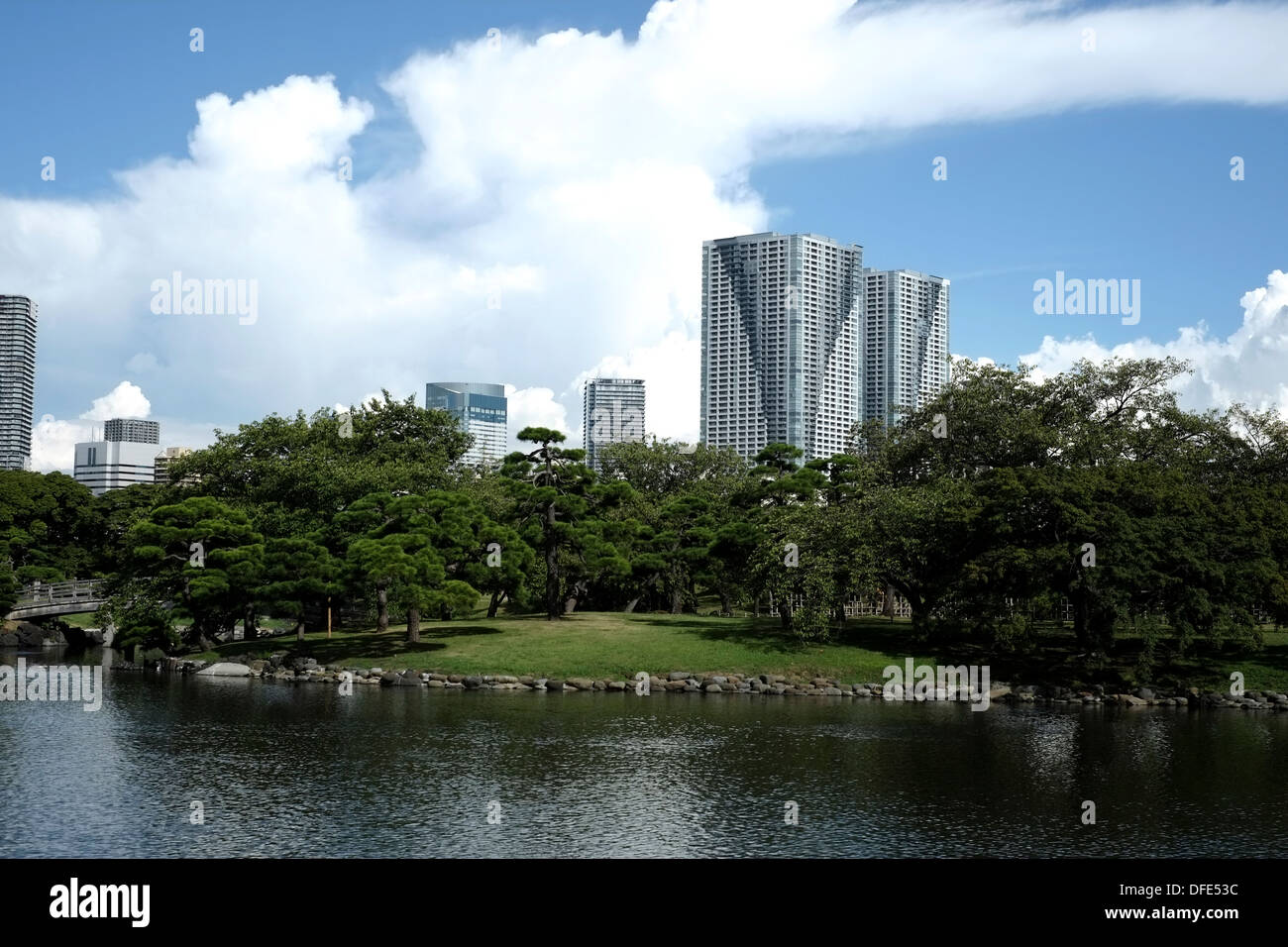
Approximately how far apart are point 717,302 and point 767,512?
11531 centimetres

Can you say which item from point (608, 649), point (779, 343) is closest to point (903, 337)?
point (779, 343)

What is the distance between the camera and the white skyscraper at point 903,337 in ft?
525

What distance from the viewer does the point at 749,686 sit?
1642 inches

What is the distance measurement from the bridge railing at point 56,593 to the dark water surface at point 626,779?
2589 centimetres

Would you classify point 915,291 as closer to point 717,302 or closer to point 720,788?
point 717,302

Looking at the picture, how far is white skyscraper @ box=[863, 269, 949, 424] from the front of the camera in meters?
160

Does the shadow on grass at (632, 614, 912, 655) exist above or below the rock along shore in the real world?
above

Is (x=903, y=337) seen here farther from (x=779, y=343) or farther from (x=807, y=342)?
(x=779, y=343)

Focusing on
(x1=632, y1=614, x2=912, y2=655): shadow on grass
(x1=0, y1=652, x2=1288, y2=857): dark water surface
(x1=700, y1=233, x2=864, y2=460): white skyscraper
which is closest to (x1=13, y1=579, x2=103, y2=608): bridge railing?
(x1=0, y1=652, x2=1288, y2=857): dark water surface

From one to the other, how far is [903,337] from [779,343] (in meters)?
18.3

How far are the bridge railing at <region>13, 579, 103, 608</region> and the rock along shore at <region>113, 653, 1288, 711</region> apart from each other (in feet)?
71.2

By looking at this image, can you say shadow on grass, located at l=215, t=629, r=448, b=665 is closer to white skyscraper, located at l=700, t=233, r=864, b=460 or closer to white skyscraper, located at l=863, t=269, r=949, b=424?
white skyscraper, located at l=700, t=233, r=864, b=460

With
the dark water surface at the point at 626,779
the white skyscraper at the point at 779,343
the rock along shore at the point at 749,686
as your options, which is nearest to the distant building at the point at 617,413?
the white skyscraper at the point at 779,343

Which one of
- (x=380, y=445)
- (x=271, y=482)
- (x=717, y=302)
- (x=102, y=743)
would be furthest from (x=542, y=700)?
(x=717, y=302)
